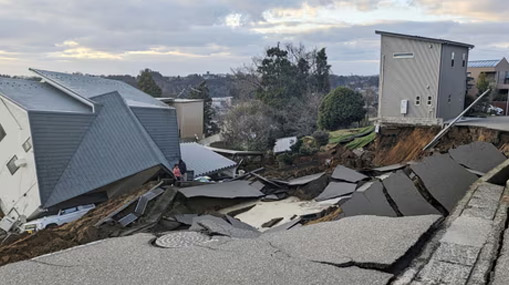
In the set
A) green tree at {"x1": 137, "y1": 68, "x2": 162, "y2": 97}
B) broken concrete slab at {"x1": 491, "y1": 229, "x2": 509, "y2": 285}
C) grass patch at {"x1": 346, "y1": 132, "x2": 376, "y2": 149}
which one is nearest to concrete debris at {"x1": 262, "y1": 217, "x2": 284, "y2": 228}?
broken concrete slab at {"x1": 491, "y1": 229, "x2": 509, "y2": 285}

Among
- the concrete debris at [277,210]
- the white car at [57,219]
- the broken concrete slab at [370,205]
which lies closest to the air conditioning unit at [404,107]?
the concrete debris at [277,210]

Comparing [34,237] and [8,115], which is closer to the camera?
[34,237]

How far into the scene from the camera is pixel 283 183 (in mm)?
14789

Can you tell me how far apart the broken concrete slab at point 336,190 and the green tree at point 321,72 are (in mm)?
32947

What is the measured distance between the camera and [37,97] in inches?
661

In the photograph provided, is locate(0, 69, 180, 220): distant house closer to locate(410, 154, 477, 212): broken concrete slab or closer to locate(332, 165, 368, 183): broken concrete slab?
locate(332, 165, 368, 183): broken concrete slab

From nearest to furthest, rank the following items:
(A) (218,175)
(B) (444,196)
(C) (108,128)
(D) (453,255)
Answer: (D) (453,255) < (B) (444,196) < (C) (108,128) < (A) (218,175)

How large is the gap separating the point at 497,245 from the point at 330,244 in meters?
1.86

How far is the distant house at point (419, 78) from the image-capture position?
56.4 ft

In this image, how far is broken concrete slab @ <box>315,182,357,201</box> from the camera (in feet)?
38.8

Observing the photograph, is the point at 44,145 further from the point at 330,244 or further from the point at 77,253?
the point at 330,244

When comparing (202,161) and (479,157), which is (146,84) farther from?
(479,157)

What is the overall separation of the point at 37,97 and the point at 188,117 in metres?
17.0

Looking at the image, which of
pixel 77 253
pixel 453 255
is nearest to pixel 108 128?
pixel 77 253
